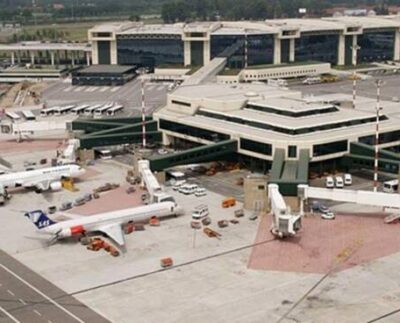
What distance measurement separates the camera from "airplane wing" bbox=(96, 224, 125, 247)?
67.9 metres

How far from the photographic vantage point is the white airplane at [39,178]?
8612cm

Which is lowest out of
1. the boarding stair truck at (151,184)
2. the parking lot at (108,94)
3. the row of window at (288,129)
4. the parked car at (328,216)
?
the parking lot at (108,94)

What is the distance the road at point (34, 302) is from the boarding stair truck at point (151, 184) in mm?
19492

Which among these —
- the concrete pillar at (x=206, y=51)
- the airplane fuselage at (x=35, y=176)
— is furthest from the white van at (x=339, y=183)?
the concrete pillar at (x=206, y=51)

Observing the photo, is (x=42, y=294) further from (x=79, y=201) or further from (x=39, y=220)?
(x=79, y=201)

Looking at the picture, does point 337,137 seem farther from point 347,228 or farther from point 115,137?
point 115,137

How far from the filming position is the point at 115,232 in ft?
228

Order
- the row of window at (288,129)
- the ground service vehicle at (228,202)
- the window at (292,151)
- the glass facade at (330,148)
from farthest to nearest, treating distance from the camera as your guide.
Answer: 1. the row of window at (288,129)
2. the glass facade at (330,148)
3. the window at (292,151)
4. the ground service vehicle at (228,202)

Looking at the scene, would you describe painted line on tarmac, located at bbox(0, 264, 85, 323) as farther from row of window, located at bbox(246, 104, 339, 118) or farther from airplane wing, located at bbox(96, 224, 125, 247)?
row of window, located at bbox(246, 104, 339, 118)

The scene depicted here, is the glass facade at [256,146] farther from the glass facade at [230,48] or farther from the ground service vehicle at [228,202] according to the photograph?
the glass facade at [230,48]

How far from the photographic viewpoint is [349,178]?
8825 cm

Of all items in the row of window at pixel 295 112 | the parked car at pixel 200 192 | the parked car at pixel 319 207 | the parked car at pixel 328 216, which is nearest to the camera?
the parked car at pixel 328 216

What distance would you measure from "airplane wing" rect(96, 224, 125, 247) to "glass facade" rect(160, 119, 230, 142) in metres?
31.0

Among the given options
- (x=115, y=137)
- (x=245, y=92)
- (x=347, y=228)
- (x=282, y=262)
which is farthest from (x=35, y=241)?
(x=245, y=92)
